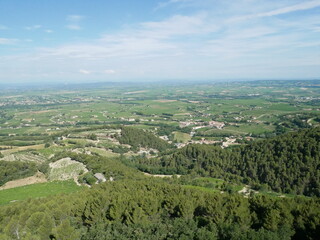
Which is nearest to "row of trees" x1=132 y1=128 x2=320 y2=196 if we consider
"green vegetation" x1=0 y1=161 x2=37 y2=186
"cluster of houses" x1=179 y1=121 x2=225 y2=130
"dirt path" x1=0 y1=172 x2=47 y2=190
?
"dirt path" x1=0 y1=172 x2=47 y2=190

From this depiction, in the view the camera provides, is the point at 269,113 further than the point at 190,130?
Yes

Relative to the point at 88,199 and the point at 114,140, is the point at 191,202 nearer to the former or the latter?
the point at 88,199

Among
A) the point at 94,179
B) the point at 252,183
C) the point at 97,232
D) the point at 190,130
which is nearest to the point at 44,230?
the point at 97,232

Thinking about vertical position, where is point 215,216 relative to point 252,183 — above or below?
above

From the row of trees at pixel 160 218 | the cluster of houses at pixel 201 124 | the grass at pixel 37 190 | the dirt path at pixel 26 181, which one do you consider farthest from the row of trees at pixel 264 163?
the cluster of houses at pixel 201 124

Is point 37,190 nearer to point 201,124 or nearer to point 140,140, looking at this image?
point 140,140

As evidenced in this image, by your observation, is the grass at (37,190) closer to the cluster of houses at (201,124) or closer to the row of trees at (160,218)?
the row of trees at (160,218)

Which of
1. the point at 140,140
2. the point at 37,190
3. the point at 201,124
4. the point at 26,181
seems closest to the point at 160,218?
the point at 37,190
